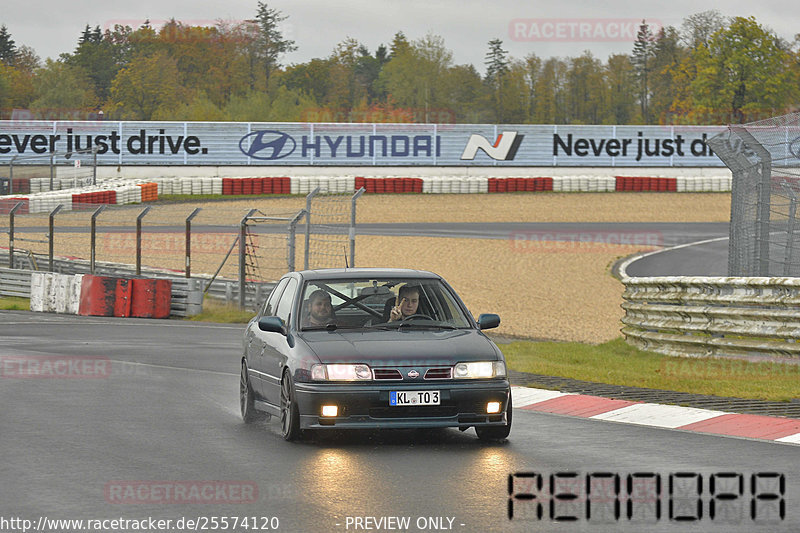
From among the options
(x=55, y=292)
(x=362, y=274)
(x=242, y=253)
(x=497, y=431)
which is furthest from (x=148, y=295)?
(x=497, y=431)

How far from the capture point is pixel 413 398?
9.40m

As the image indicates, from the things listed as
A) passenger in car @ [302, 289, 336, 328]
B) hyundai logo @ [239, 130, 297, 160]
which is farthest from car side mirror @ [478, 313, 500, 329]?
hyundai logo @ [239, 130, 297, 160]

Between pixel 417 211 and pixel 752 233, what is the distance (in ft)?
123

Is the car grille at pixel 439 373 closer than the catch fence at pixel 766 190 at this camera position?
Yes

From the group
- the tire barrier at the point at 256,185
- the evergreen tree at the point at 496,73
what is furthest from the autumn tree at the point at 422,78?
the tire barrier at the point at 256,185

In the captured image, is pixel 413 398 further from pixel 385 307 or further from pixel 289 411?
pixel 385 307

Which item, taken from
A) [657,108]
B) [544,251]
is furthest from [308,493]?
[657,108]

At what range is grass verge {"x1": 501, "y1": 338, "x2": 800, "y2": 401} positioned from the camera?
13070 mm

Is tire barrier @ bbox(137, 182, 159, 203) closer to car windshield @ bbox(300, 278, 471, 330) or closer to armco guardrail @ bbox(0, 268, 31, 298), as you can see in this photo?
armco guardrail @ bbox(0, 268, 31, 298)

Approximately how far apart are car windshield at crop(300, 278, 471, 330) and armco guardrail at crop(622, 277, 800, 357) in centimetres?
513

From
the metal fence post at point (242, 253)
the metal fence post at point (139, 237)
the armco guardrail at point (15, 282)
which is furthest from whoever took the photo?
the armco guardrail at point (15, 282)

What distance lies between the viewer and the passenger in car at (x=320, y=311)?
10344 millimetres

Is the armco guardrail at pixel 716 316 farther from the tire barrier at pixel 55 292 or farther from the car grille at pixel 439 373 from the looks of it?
the tire barrier at pixel 55 292

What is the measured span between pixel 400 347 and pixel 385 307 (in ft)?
3.35
